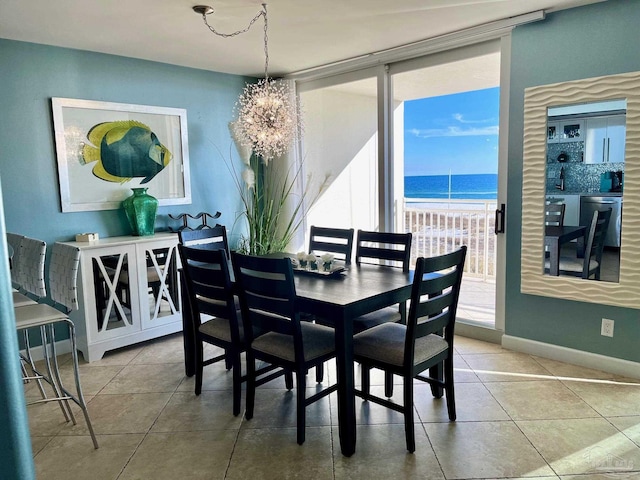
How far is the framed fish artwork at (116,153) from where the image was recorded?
3740mm

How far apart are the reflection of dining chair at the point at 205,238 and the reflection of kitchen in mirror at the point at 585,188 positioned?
8.39 feet

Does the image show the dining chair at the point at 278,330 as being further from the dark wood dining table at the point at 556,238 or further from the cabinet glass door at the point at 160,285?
the dark wood dining table at the point at 556,238

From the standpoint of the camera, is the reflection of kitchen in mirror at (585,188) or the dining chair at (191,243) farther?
the dining chair at (191,243)

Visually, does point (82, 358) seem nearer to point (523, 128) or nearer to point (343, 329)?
point (343, 329)

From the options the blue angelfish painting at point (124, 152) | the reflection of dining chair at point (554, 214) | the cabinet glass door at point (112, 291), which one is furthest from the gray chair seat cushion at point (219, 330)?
the reflection of dining chair at point (554, 214)

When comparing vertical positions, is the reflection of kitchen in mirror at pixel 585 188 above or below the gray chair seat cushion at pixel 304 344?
above

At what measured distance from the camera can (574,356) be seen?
3275 millimetres

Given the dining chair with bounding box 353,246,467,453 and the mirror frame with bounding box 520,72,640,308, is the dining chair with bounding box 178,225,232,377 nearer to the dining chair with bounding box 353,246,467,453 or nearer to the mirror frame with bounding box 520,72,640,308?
the dining chair with bounding box 353,246,467,453

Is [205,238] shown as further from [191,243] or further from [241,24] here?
[241,24]

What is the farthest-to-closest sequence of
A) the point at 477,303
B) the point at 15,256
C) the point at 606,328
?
the point at 477,303 < the point at 606,328 < the point at 15,256

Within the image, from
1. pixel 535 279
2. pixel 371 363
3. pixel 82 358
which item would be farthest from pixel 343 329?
pixel 82 358

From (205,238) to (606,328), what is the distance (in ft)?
9.91

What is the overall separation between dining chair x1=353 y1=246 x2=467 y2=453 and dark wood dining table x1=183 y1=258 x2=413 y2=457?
7.8 inches

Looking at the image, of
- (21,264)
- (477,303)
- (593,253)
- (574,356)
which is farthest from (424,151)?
(21,264)
